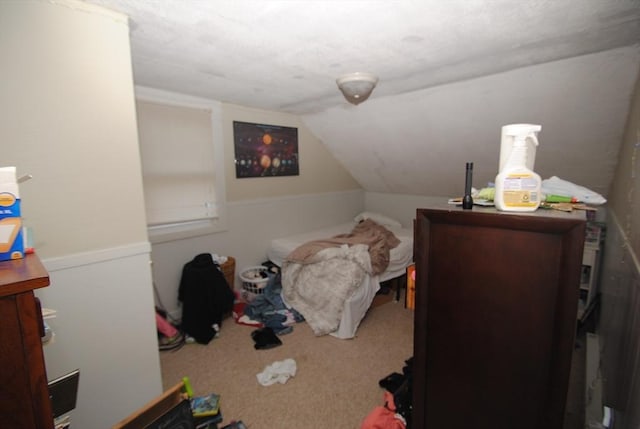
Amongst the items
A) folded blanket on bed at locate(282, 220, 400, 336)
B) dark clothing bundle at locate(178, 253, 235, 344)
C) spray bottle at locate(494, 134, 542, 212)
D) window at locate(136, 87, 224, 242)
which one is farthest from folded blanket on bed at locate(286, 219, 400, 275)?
spray bottle at locate(494, 134, 542, 212)

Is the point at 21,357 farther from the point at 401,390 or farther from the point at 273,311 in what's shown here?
the point at 273,311

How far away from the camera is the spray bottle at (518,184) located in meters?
0.95

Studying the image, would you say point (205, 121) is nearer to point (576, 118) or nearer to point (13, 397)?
point (13, 397)

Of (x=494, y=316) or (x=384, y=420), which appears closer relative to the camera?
(x=494, y=316)

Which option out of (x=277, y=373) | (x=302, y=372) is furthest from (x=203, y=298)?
(x=302, y=372)

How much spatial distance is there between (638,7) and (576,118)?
1091 mm

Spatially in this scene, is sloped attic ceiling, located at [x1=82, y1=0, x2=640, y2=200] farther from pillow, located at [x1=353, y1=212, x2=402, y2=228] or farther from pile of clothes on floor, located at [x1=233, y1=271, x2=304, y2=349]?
pile of clothes on floor, located at [x1=233, y1=271, x2=304, y2=349]

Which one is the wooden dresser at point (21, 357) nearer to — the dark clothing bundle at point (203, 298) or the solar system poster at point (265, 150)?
the dark clothing bundle at point (203, 298)

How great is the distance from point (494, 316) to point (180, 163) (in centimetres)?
267

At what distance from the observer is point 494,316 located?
0.95 metres

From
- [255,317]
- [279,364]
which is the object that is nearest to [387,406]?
[279,364]

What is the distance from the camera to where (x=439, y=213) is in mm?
1025

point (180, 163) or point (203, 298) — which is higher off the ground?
point (180, 163)

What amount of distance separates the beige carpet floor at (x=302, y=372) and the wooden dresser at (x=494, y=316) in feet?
3.04
